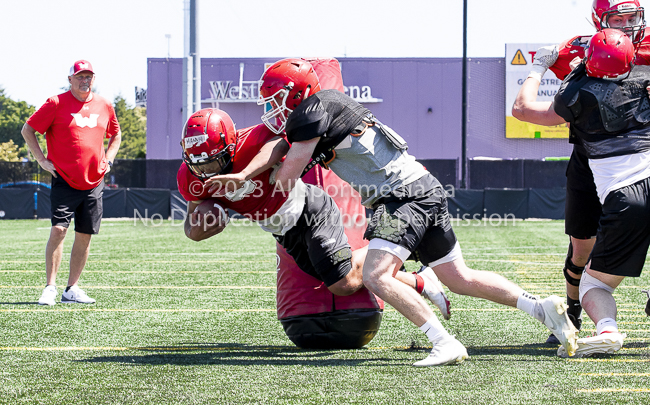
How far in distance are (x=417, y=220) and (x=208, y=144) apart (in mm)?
1117

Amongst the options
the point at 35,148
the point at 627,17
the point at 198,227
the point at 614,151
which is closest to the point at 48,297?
the point at 35,148

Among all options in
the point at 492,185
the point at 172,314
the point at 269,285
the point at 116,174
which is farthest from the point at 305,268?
the point at 116,174

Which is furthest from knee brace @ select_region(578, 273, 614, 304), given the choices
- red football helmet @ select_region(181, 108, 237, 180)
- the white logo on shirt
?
the white logo on shirt

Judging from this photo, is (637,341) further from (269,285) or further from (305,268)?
(269,285)

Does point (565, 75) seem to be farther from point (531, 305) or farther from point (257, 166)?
point (257, 166)

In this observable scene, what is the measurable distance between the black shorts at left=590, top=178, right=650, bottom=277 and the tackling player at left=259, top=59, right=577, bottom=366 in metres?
0.33

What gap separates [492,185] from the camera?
23.2 metres

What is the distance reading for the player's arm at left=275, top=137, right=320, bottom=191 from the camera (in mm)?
3172

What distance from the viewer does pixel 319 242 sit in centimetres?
362

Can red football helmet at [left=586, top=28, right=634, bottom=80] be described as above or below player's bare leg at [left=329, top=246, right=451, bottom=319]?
above

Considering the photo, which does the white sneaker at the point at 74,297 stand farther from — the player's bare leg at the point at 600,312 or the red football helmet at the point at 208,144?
the player's bare leg at the point at 600,312

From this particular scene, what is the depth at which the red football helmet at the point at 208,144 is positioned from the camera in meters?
3.38

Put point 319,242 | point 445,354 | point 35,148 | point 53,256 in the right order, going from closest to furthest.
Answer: point 445,354 → point 319,242 → point 53,256 → point 35,148

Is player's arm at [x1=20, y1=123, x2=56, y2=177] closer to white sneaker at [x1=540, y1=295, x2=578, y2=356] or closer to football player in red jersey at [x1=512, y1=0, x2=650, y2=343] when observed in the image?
football player in red jersey at [x1=512, y1=0, x2=650, y2=343]
